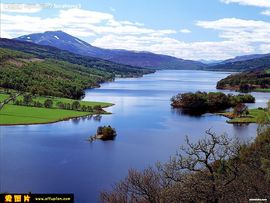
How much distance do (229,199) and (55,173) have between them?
22543 millimetres

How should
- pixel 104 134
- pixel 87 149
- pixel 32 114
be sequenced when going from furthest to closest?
pixel 32 114 < pixel 104 134 < pixel 87 149

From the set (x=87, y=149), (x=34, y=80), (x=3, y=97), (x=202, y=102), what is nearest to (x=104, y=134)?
(x=87, y=149)

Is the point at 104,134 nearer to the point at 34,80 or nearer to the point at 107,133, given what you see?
the point at 107,133

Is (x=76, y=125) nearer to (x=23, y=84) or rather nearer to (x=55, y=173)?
(x=55, y=173)

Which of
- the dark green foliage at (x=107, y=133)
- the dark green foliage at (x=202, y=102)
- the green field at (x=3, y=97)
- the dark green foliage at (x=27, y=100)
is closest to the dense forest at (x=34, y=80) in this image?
the green field at (x=3, y=97)

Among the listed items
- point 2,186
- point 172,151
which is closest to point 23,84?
point 172,151

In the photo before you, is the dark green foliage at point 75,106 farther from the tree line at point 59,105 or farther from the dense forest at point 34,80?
the dense forest at point 34,80

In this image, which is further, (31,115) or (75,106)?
(75,106)

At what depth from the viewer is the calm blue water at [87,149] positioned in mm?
32156

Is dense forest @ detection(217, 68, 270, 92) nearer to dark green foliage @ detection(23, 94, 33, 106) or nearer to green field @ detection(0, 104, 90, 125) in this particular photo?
dark green foliage @ detection(23, 94, 33, 106)

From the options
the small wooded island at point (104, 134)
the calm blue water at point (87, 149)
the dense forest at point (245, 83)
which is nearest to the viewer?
the calm blue water at point (87, 149)

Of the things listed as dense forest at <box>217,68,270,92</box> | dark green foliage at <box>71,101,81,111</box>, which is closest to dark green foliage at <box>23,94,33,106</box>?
dark green foliage at <box>71,101,81,111</box>

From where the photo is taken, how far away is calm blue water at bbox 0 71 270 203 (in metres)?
32.2

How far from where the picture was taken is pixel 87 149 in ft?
146
